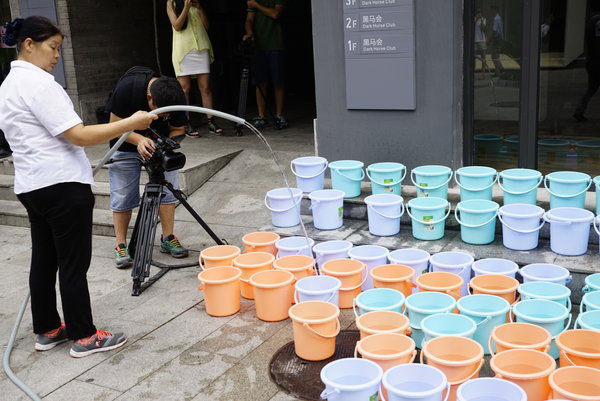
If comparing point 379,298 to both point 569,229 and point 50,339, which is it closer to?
point 569,229

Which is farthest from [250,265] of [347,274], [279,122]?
[279,122]

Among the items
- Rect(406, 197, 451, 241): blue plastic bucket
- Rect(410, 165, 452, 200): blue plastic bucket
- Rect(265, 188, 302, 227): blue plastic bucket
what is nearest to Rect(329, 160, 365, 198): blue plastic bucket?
Rect(265, 188, 302, 227): blue plastic bucket

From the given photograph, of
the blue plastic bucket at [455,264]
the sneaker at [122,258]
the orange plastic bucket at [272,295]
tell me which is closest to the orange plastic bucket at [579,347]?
the blue plastic bucket at [455,264]

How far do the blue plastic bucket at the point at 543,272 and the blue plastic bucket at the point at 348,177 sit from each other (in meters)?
1.90

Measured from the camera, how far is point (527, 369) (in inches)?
126

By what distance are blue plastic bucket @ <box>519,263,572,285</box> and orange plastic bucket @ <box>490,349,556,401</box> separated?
36.9 inches

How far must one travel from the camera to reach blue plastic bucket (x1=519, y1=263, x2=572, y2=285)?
4.04 metres

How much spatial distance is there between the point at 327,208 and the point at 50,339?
230 centimetres

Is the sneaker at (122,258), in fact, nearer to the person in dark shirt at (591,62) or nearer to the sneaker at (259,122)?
the sneaker at (259,122)

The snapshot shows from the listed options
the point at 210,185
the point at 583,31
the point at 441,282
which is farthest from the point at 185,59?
the point at 441,282

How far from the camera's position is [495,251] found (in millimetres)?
4695

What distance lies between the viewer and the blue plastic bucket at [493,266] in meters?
4.25

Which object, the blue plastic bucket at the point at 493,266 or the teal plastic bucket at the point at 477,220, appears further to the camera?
the teal plastic bucket at the point at 477,220

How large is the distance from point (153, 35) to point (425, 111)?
556 centimetres
